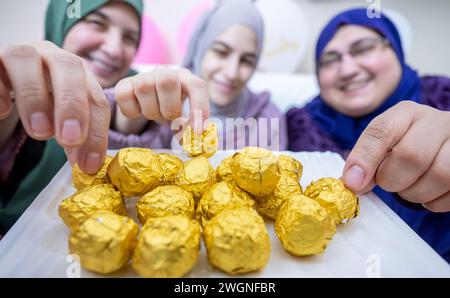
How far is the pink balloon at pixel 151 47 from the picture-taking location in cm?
144

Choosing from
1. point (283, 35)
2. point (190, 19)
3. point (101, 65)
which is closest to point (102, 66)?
point (101, 65)

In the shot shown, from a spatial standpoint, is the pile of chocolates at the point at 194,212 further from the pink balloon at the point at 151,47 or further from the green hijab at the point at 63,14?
the pink balloon at the point at 151,47

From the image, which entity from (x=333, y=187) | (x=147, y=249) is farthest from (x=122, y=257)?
(x=333, y=187)

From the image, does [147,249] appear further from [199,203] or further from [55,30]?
[55,30]

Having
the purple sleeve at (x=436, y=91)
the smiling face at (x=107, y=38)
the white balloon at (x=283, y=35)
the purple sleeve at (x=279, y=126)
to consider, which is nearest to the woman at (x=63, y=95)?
the smiling face at (x=107, y=38)

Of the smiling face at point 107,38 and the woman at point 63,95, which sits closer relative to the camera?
the woman at point 63,95

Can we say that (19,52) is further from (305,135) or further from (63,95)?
(305,135)

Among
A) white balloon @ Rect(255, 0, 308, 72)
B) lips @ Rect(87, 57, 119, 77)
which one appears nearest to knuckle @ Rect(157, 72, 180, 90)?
lips @ Rect(87, 57, 119, 77)

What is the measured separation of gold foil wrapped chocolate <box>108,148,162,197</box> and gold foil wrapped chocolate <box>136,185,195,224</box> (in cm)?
3

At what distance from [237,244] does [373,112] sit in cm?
84

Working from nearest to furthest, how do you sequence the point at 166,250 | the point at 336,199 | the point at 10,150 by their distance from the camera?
the point at 166,250 < the point at 336,199 < the point at 10,150

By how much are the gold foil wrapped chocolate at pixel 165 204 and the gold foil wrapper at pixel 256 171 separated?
0.26 feet

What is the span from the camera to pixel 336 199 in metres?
0.45

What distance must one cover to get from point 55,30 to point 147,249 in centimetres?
69
